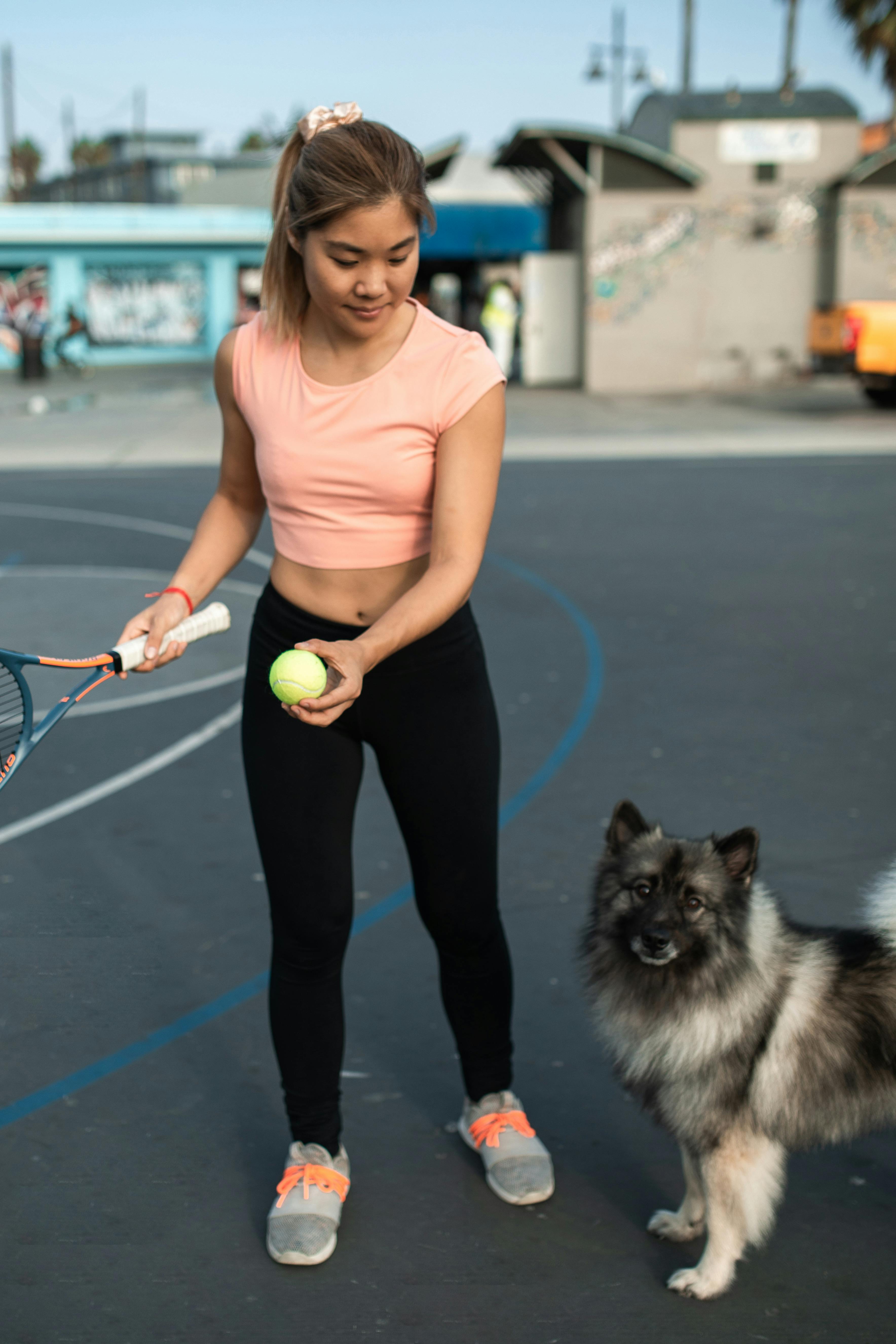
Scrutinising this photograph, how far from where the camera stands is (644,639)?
27.1 feet

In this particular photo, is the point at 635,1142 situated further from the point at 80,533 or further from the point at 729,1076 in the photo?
the point at 80,533

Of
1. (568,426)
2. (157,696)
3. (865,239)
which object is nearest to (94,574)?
(157,696)

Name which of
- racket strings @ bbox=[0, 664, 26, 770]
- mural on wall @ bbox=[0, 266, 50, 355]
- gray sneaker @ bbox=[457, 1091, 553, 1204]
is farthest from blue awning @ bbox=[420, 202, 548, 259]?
racket strings @ bbox=[0, 664, 26, 770]

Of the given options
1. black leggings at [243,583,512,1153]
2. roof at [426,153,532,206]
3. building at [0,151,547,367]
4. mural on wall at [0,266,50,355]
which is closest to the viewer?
black leggings at [243,583,512,1153]

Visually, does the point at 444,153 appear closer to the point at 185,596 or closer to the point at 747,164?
the point at 747,164

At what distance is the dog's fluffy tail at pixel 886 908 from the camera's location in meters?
2.69

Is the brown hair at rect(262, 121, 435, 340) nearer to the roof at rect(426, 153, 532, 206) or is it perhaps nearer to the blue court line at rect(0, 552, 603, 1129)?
the blue court line at rect(0, 552, 603, 1129)

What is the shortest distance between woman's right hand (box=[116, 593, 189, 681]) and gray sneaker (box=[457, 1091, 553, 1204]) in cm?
145

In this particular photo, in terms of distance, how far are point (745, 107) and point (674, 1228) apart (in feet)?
86.3

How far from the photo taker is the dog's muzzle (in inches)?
102

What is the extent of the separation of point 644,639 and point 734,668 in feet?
2.70

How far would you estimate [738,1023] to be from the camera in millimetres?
2627

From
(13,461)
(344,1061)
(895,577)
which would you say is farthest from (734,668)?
(13,461)

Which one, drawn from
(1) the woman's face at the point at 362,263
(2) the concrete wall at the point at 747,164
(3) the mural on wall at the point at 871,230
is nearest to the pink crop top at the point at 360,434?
(1) the woman's face at the point at 362,263
